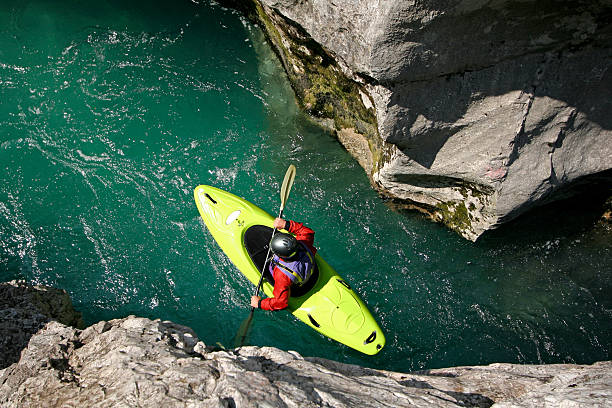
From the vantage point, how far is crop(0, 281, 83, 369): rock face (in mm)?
3764

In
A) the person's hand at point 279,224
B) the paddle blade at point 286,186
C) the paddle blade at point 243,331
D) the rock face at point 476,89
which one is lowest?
the paddle blade at point 243,331

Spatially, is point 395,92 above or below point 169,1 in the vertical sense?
below

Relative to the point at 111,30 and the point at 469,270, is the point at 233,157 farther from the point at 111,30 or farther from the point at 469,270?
the point at 469,270

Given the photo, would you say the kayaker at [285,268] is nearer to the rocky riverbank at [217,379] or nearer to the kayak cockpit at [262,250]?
the kayak cockpit at [262,250]

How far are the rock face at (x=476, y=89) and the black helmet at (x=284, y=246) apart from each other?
1.35 metres

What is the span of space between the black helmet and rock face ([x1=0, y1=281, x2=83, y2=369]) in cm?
218

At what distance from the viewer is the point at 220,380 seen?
2.79 metres

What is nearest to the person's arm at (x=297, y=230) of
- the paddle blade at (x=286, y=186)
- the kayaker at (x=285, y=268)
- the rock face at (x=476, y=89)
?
the kayaker at (x=285, y=268)

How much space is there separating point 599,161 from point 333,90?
2.86m

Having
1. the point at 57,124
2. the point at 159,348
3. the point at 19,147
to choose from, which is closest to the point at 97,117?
the point at 57,124

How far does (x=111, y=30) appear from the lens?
6.43m

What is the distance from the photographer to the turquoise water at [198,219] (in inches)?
195

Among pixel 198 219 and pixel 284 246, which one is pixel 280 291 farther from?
pixel 198 219

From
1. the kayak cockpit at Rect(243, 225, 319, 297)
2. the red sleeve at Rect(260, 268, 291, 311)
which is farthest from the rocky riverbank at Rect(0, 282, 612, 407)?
the kayak cockpit at Rect(243, 225, 319, 297)
